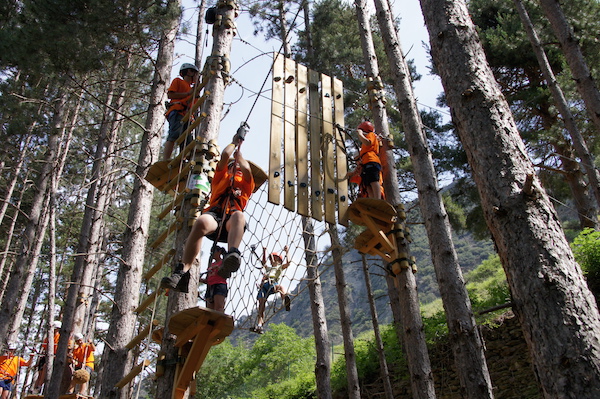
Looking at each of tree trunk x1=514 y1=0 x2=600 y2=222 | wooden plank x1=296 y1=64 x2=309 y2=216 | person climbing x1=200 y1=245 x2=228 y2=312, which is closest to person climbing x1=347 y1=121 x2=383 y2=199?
wooden plank x1=296 y1=64 x2=309 y2=216

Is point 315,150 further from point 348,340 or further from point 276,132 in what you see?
point 348,340

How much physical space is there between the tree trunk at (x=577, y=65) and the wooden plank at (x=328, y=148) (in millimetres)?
2905

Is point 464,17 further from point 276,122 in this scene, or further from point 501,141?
point 276,122

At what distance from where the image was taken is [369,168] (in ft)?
15.7

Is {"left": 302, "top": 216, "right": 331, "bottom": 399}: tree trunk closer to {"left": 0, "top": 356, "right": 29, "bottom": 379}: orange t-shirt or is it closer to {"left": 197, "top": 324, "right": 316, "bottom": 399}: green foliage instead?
{"left": 0, "top": 356, "right": 29, "bottom": 379}: orange t-shirt

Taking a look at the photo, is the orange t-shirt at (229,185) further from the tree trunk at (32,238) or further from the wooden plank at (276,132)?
the tree trunk at (32,238)

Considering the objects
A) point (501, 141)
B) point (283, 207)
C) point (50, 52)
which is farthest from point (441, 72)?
point (50, 52)

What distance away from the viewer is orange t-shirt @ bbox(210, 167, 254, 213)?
12.4 feet

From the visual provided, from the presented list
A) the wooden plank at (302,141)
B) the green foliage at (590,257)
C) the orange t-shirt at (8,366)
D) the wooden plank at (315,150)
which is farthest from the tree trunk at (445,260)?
the orange t-shirt at (8,366)

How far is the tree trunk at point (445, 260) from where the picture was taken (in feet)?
11.4

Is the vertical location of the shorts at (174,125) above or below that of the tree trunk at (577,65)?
below

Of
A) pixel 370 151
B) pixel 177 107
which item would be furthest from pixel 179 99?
pixel 370 151

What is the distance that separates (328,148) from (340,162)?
7.4 inches

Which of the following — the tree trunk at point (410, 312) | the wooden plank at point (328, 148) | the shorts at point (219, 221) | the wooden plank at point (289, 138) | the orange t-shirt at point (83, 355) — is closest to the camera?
the shorts at point (219, 221)
